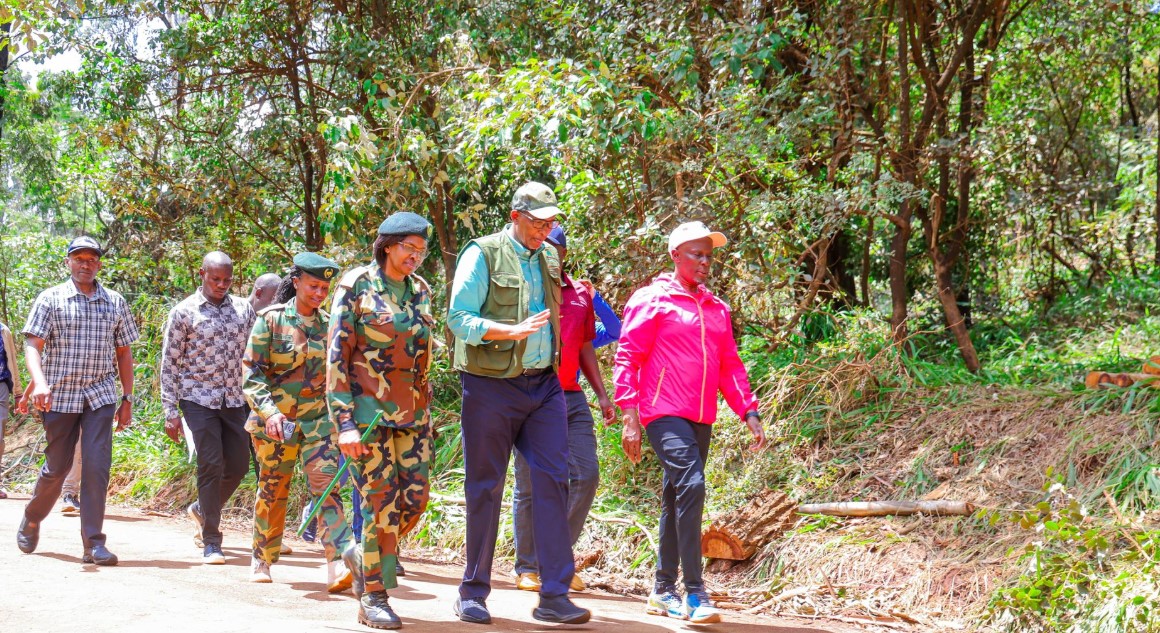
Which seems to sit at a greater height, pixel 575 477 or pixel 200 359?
pixel 200 359

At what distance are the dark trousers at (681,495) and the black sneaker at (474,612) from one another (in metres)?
1.06

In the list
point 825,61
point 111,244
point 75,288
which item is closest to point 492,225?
point 825,61

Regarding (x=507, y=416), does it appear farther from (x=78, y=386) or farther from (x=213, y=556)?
(x=78, y=386)

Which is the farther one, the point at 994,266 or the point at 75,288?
the point at 994,266

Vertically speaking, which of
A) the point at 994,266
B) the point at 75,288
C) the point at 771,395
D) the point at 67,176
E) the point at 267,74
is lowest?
the point at 771,395

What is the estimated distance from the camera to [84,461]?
7.38 meters

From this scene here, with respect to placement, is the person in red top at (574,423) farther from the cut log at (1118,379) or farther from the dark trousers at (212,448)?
the cut log at (1118,379)

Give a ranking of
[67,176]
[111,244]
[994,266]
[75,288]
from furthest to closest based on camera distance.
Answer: [111,244]
[67,176]
[994,266]
[75,288]

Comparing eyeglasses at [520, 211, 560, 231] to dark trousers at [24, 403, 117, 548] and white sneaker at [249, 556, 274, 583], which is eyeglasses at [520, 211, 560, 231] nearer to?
white sneaker at [249, 556, 274, 583]

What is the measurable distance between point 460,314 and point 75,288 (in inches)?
150

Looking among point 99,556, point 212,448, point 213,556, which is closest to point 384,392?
point 212,448

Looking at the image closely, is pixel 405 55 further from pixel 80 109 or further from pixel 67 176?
pixel 67 176

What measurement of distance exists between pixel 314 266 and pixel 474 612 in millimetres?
2379

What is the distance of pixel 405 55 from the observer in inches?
481
